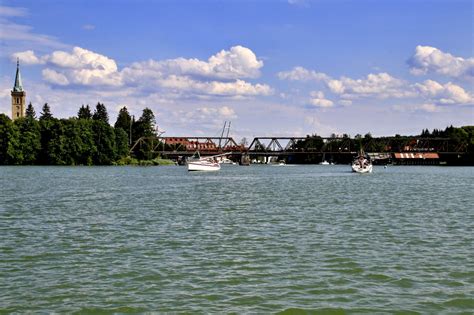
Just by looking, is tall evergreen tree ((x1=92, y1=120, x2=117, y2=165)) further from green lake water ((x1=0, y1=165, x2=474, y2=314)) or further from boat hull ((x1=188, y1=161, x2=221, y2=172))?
green lake water ((x1=0, y1=165, x2=474, y2=314))

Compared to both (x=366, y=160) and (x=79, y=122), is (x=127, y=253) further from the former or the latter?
(x=79, y=122)

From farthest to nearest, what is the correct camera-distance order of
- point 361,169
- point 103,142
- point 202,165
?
point 103,142 → point 202,165 → point 361,169

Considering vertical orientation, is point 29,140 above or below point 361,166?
above

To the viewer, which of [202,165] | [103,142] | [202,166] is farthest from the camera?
[103,142]

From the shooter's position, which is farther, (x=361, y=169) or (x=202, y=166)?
(x=202, y=166)

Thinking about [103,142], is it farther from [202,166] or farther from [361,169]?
[361,169]

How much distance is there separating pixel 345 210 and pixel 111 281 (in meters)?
26.9

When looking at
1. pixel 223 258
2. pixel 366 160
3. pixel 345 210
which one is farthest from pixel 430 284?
pixel 366 160

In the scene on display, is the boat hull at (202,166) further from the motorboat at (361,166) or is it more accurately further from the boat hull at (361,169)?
the motorboat at (361,166)

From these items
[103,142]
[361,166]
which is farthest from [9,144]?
[361,166]

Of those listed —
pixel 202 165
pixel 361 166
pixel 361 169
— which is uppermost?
pixel 361 166

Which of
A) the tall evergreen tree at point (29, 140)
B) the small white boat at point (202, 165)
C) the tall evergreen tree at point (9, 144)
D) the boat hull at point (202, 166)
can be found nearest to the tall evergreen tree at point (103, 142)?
the tall evergreen tree at point (29, 140)

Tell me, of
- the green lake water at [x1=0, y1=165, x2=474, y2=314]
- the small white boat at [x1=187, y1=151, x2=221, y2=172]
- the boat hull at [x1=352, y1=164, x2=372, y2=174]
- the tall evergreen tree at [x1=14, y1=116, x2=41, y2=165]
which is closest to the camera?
the green lake water at [x1=0, y1=165, x2=474, y2=314]

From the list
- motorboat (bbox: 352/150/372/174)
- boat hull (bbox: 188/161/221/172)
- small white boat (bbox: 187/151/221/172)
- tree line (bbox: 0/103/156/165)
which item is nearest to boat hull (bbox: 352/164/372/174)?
motorboat (bbox: 352/150/372/174)
